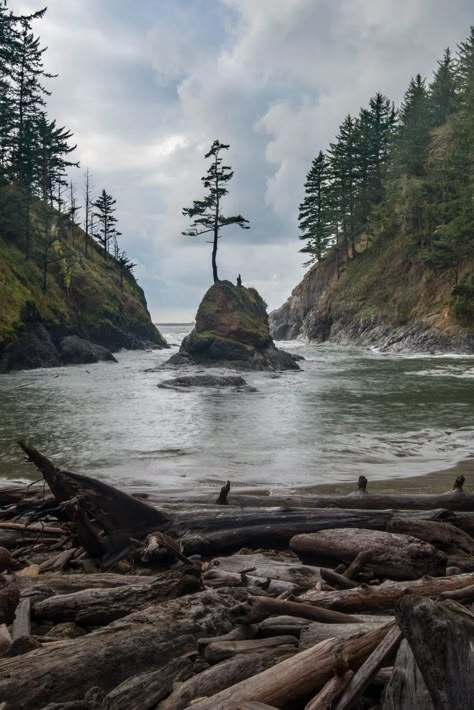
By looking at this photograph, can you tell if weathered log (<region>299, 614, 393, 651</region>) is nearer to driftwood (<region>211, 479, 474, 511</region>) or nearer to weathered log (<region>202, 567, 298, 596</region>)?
weathered log (<region>202, 567, 298, 596</region>)

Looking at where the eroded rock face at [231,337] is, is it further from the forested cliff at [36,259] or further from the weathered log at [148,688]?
the weathered log at [148,688]

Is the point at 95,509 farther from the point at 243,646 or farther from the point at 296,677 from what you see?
the point at 296,677

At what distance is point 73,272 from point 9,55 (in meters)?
20.5

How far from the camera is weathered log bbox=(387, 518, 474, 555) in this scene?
5105 millimetres

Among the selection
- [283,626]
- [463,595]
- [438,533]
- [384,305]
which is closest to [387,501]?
[438,533]

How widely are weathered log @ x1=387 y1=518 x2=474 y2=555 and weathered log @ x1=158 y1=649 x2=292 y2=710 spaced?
9.05ft

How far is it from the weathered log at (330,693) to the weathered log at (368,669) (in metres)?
0.03

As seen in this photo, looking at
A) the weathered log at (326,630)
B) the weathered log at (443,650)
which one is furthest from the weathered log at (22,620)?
the weathered log at (443,650)

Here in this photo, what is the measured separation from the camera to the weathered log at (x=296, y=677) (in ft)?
8.06

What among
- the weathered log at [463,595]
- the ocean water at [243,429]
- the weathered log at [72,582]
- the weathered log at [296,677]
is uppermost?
the weathered log at [463,595]

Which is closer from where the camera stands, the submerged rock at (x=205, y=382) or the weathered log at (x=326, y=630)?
the weathered log at (x=326, y=630)

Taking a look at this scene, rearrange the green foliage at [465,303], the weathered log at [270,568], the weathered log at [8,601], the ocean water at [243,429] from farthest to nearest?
the green foliage at [465,303], the ocean water at [243,429], the weathered log at [270,568], the weathered log at [8,601]

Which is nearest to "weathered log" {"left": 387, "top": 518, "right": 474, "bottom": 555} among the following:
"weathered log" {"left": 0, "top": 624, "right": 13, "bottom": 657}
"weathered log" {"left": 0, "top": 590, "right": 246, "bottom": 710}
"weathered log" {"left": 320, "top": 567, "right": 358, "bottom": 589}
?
"weathered log" {"left": 320, "top": 567, "right": 358, "bottom": 589}

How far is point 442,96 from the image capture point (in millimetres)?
63531
